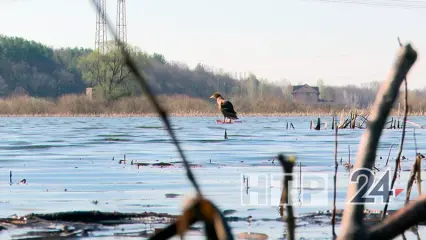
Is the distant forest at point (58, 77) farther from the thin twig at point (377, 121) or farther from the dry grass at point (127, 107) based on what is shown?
the thin twig at point (377, 121)

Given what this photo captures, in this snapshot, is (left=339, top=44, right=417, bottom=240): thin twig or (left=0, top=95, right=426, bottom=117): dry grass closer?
(left=339, top=44, right=417, bottom=240): thin twig

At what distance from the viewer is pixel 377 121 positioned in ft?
4.63

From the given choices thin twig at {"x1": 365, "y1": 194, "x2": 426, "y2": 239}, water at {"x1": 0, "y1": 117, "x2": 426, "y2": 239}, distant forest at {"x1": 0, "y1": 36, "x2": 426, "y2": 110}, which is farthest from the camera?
distant forest at {"x1": 0, "y1": 36, "x2": 426, "y2": 110}

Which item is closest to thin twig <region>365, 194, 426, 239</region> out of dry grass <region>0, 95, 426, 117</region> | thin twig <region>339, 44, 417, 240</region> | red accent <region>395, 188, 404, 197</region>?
thin twig <region>339, 44, 417, 240</region>

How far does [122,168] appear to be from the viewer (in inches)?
579

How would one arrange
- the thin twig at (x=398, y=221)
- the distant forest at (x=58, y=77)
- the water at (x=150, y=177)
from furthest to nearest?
the distant forest at (x=58, y=77), the water at (x=150, y=177), the thin twig at (x=398, y=221)

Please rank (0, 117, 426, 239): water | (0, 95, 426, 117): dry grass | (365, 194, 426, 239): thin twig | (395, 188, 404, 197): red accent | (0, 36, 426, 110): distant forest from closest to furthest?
(365, 194, 426, 239): thin twig < (0, 117, 426, 239): water < (395, 188, 404, 197): red accent < (0, 95, 426, 117): dry grass < (0, 36, 426, 110): distant forest

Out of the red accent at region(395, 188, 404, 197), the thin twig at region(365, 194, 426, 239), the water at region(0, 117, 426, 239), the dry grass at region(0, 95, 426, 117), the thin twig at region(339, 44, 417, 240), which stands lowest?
the dry grass at region(0, 95, 426, 117)

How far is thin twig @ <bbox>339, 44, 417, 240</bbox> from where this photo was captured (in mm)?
1391

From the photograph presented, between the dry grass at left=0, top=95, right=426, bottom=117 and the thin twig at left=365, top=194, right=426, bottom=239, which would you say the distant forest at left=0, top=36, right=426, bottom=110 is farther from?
the thin twig at left=365, top=194, right=426, bottom=239

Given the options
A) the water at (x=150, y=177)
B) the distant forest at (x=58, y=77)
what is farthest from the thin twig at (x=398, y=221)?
the distant forest at (x=58, y=77)

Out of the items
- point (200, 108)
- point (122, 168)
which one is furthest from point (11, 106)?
point (122, 168)

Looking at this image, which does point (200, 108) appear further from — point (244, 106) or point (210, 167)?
point (210, 167)

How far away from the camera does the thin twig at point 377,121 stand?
1.39 m
